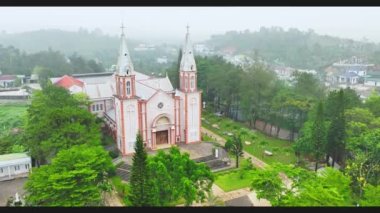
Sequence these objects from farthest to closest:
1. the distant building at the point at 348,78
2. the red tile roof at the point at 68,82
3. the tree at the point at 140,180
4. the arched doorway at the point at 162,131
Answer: the distant building at the point at 348,78
the red tile roof at the point at 68,82
the arched doorway at the point at 162,131
the tree at the point at 140,180

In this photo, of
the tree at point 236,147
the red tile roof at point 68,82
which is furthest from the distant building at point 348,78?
the red tile roof at point 68,82

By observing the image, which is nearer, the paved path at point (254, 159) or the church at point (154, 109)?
the paved path at point (254, 159)

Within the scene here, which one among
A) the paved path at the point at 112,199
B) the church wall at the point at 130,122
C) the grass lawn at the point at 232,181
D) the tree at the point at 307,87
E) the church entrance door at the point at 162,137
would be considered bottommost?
the paved path at the point at 112,199

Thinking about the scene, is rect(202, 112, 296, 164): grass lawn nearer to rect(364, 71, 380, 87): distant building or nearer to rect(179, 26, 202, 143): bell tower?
rect(179, 26, 202, 143): bell tower

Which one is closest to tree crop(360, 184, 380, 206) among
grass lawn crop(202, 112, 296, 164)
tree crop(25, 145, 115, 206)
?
grass lawn crop(202, 112, 296, 164)

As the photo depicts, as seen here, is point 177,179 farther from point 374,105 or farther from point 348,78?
point 348,78

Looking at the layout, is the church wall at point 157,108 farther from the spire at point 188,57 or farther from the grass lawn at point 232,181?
the grass lawn at point 232,181
